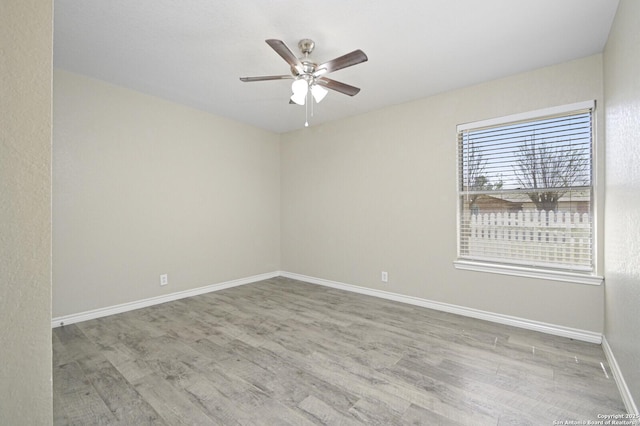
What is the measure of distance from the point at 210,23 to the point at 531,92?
9.52 feet

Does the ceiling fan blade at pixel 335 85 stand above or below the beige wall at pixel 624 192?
above

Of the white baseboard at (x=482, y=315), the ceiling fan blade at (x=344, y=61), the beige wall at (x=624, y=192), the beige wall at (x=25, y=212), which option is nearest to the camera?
the beige wall at (x=25, y=212)

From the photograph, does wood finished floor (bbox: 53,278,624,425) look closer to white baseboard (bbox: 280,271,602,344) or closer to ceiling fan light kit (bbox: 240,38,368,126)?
white baseboard (bbox: 280,271,602,344)

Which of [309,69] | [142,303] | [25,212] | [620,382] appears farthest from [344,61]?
[142,303]

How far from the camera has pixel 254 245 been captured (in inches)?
186

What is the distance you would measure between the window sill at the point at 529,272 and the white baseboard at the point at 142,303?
301cm

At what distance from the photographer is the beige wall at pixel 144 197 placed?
2918mm

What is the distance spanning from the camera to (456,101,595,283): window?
264cm

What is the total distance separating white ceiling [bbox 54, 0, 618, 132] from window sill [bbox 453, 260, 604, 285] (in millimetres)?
1894

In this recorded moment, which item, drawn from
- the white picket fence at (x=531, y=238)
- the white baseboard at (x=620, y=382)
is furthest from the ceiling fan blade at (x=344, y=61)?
the white baseboard at (x=620, y=382)

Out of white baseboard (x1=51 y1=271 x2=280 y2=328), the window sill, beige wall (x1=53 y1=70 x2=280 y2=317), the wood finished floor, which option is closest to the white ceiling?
beige wall (x1=53 y1=70 x2=280 y2=317)

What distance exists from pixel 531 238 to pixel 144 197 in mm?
4181

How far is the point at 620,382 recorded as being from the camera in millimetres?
1871

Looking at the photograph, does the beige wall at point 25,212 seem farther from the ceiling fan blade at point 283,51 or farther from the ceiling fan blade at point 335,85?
the ceiling fan blade at point 335,85
